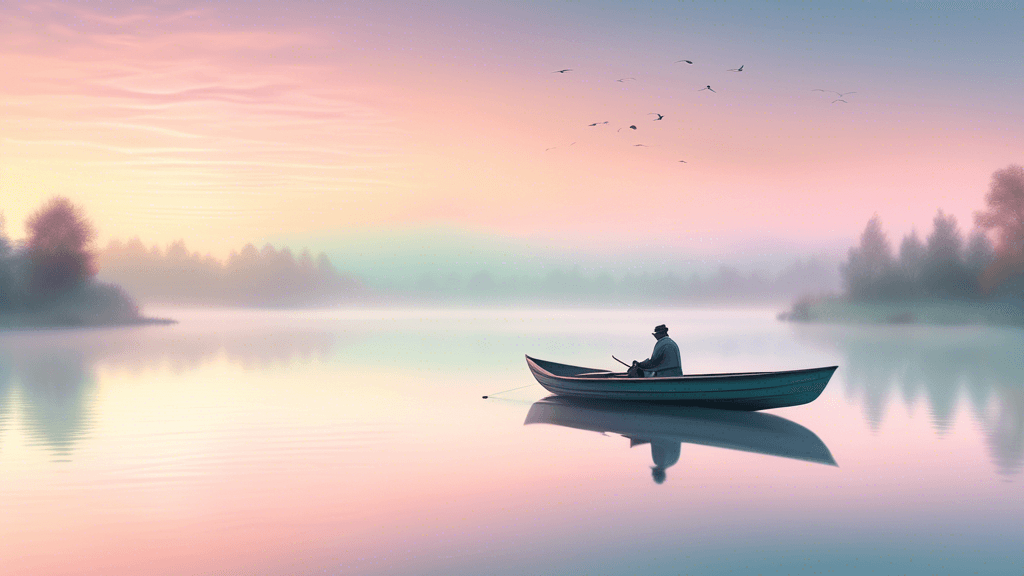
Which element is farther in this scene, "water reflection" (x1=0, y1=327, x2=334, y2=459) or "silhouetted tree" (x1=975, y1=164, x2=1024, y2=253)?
"silhouetted tree" (x1=975, y1=164, x2=1024, y2=253)

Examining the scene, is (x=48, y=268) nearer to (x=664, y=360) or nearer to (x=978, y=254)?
(x=664, y=360)

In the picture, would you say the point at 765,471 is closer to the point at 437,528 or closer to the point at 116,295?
the point at 437,528

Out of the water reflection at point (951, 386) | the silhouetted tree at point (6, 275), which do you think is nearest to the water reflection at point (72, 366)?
the silhouetted tree at point (6, 275)

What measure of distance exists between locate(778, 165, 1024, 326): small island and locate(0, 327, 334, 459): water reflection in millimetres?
60100

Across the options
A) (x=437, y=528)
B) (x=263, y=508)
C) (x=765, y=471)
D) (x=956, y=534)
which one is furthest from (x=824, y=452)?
(x=263, y=508)

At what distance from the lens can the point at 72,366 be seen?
113 feet

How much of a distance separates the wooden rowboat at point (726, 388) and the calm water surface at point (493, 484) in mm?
483

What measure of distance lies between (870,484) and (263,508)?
9434 mm

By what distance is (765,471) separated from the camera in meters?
12.6

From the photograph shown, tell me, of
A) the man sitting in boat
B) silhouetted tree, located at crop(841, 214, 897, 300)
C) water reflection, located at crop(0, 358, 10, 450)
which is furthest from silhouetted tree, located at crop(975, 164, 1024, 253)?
water reflection, located at crop(0, 358, 10, 450)

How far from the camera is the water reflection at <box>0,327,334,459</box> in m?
17.7

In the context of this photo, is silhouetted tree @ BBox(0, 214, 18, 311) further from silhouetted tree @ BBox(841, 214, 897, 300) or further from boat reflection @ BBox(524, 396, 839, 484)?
silhouetted tree @ BBox(841, 214, 897, 300)

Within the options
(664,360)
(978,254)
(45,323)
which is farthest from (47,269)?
(978,254)

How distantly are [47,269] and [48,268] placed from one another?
0.44 ft
